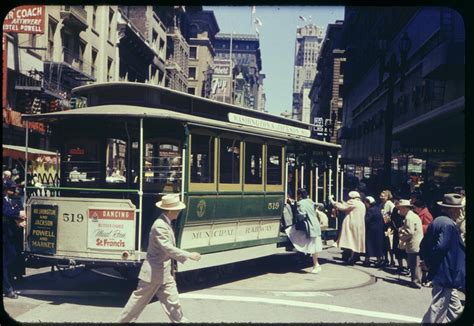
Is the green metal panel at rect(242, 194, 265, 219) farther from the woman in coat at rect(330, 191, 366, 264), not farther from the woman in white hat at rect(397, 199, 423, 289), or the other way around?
the woman in white hat at rect(397, 199, 423, 289)

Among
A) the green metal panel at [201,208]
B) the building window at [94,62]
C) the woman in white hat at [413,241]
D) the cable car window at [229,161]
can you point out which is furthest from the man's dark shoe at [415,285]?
the building window at [94,62]

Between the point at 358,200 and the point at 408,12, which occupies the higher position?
the point at 408,12

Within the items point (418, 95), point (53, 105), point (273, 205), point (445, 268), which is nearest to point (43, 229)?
point (273, 205)

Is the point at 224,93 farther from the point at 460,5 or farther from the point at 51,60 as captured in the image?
the point at 460,5

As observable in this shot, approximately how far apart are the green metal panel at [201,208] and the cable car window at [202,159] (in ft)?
1.11

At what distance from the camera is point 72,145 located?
1120 cm

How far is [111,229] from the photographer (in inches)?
369

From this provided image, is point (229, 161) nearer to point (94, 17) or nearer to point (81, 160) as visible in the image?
point (81, 160)

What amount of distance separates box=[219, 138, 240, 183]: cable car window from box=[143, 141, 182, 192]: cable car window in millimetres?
993

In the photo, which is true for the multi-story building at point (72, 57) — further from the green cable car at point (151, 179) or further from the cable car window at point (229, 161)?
the cable car window at point (229, 161)

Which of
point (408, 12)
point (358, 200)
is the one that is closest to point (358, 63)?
point (408, 12)

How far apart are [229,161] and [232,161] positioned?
0.36 ft

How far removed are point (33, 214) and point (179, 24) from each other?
60950 mm

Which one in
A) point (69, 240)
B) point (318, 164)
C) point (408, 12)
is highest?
point (408, 12)
